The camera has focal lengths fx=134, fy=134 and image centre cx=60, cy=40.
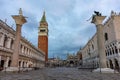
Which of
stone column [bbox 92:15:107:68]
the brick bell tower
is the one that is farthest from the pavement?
the brick bell tower

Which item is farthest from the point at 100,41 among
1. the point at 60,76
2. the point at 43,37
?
the point at 43,37

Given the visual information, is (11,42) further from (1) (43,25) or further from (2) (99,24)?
(1) (43,25)

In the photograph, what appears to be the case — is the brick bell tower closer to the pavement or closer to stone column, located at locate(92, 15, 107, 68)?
stone column, located at locate(92, 15, 107, 68)

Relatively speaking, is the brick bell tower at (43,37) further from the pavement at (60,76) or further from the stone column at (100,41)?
the pavement at (60,76)

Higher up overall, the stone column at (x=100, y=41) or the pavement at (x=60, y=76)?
the stone column at (x=100, y=41)

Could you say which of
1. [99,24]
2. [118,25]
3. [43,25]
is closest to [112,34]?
[118,25]

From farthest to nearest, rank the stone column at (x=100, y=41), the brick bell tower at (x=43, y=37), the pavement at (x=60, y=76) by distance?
the brick bell tower at (x=43, y=37)
the stone column at (x=100, y=41)
the pavement at (x=60, y=76)

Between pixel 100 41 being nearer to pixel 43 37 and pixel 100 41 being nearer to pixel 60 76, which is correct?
pixel 60 76

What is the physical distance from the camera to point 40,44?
83125 mm

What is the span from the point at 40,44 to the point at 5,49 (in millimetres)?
57612

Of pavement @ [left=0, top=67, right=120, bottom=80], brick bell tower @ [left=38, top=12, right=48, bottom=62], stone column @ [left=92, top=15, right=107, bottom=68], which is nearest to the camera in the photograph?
pavement @ [left=0, top=67, right=120, bottom=80]

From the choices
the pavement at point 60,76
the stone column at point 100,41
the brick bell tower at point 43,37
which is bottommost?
the pavement at point 60,76

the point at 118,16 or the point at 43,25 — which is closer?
the point at 118,16

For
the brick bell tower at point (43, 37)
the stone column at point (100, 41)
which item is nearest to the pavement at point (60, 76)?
the stone column at point (100, 41)
